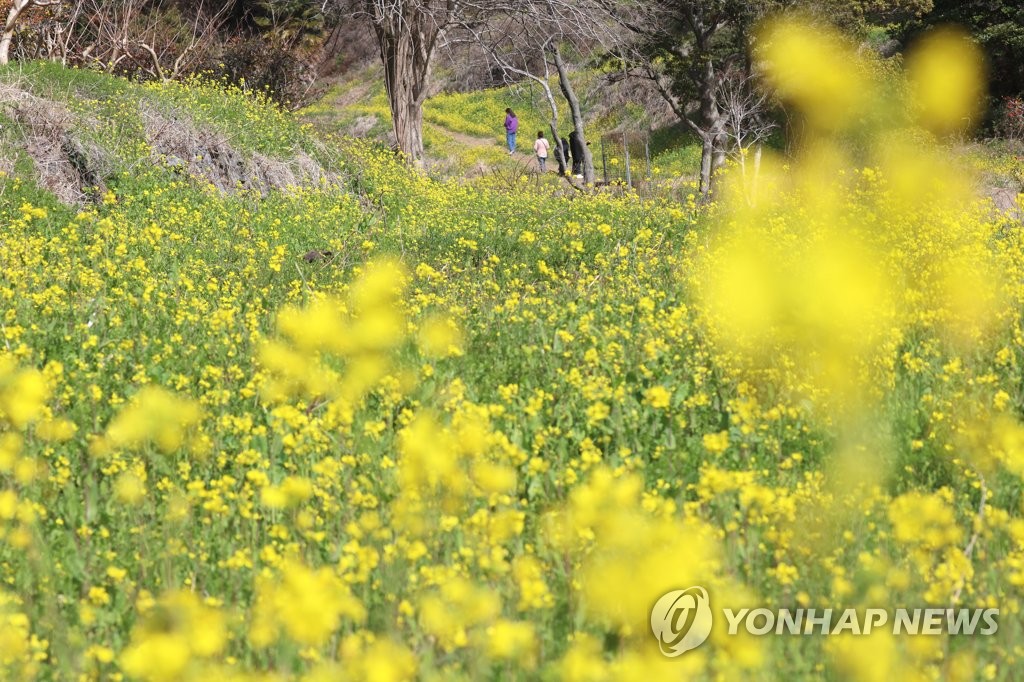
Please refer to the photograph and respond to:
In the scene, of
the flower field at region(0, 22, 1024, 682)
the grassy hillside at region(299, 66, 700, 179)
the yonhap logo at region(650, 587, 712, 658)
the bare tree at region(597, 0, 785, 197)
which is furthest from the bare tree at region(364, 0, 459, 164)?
the yonhap logo at region(650, 587, 712, 658)

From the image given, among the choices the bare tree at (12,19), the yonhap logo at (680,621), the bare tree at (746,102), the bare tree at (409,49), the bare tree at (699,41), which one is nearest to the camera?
the yonhap logo at (680,621)

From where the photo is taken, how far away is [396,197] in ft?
39.1

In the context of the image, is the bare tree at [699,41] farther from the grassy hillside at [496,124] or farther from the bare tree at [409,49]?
the bare tree at [409,49]

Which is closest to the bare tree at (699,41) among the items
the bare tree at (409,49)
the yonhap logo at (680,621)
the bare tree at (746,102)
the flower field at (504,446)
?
the bare tree at (746,102)

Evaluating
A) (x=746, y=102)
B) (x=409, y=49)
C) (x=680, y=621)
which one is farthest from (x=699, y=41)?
A: (x=680, y=621)

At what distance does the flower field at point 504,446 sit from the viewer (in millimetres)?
2656

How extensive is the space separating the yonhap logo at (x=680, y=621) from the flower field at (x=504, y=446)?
4 cm

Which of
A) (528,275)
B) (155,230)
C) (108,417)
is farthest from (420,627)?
(155,230)

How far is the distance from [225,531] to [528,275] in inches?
177

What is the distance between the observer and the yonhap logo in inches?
102

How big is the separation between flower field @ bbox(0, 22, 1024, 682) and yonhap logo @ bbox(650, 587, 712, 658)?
0.12 feet

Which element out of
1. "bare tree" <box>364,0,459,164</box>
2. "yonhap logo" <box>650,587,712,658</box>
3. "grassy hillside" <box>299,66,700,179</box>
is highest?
"bare tree" <box>364,0,459,164</box>

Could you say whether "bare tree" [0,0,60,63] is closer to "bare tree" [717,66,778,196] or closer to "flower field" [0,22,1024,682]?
"flower field" [0,22,1024,682]

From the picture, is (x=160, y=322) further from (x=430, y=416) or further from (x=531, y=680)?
(x=531, y=680)
